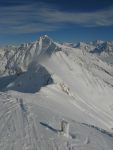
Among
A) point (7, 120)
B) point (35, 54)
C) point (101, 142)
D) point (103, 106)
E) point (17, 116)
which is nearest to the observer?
point (101, 142)

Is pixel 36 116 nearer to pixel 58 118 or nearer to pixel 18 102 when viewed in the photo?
pixel 58 118

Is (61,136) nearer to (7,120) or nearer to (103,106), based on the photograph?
(7,120)

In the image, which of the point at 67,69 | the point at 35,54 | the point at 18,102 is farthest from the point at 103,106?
the point at 35,54

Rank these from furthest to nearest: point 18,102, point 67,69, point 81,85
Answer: point 67,69 → point 81,85 → point 18,102

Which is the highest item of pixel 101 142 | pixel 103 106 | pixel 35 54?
pixel 35 54

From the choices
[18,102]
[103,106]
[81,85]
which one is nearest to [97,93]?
[81,85]

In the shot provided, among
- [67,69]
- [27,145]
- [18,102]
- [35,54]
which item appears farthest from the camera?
[35,54]

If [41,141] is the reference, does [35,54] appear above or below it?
above

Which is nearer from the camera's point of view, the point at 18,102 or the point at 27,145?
the point at 27,145

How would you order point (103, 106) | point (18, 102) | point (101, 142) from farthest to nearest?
point (103, 106) → point (18, 102) → point (101, 142)
